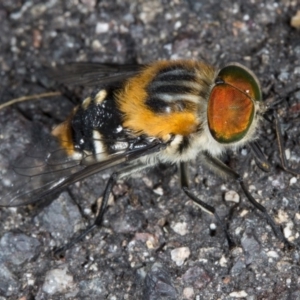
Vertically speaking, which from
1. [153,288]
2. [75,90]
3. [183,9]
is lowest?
[153,288]

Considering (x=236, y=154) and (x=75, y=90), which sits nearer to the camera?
(x=236, y=154)

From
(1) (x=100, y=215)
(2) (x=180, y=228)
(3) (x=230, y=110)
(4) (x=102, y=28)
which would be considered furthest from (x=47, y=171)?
(4) (x=102, y=28)

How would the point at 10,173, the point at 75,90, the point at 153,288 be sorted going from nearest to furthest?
1. the point at 153,288
2. the point at 10,173
3. the point at 75,90

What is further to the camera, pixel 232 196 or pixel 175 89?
pixel 232 196

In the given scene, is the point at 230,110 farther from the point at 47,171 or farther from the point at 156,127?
the point at 47,171

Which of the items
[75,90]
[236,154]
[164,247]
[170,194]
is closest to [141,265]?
[164,247]

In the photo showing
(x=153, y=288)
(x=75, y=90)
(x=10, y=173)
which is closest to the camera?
(x=153, y=288)

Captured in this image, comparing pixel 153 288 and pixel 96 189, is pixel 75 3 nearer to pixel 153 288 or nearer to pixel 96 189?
pixel 96 189

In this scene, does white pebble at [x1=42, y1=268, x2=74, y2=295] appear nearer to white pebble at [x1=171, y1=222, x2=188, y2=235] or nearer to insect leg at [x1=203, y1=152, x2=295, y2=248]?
white pebble at [x1=171, y1=222, x2=188, y2=235]
